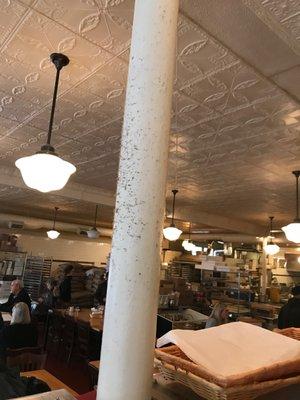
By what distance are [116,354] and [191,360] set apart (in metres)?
0.31

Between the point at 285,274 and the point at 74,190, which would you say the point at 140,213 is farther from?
the point at 285,274

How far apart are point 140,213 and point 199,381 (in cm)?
59

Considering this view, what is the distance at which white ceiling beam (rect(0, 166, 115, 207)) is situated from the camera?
639 cm

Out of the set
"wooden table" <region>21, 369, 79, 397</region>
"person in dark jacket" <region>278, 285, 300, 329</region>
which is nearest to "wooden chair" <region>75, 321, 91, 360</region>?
"wooden table" <region>21, 369, 79, 397</region>

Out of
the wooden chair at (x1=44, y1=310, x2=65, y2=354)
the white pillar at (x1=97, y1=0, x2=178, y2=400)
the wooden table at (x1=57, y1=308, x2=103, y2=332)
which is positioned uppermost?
the white pillar at (x1=97, y1=0, x2=178, y2=400)

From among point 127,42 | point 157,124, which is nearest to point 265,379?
point 157,124

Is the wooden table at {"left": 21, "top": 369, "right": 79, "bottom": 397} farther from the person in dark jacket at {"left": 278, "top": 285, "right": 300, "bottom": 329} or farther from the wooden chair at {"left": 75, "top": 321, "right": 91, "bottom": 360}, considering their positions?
the person in dark jacket at {"left": 278, "top": 285, "right": 300, "bottom": 329}

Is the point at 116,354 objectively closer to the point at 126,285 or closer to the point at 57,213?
the point at 126,285

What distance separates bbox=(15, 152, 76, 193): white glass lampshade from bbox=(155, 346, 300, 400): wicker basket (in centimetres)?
161

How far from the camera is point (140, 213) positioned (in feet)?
3.87

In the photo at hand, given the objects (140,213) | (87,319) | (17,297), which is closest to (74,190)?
(17,297)

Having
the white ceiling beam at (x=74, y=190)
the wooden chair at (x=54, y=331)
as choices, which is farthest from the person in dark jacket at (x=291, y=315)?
the wooden chair at (x=54, y=331)

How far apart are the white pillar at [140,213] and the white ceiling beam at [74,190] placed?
562 cm

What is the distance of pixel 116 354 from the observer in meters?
1.10
